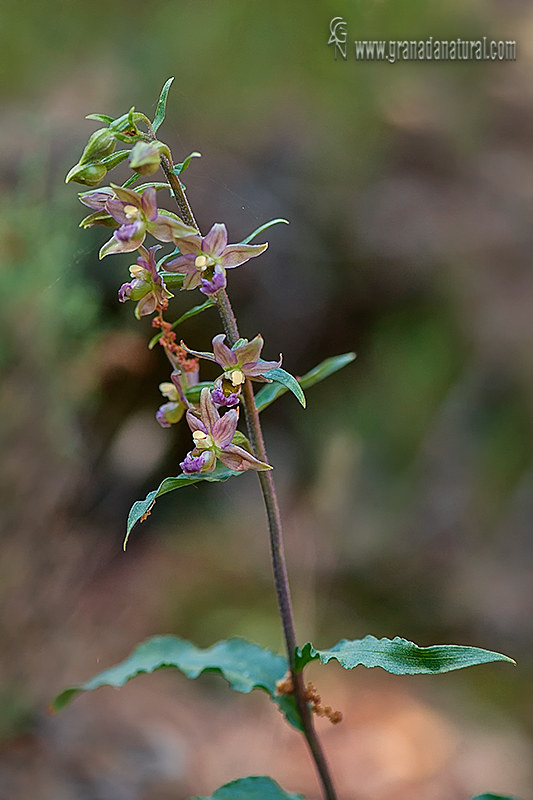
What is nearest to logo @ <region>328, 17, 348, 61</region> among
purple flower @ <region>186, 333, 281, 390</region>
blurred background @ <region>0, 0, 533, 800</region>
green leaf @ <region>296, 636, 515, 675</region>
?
blurred background @ <region>0, 0, 533, 800</region>

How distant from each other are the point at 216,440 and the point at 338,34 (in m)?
2.36

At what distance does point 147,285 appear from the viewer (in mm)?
792

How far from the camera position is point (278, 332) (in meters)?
2.62

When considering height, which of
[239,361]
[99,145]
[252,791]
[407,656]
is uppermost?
[99,145]

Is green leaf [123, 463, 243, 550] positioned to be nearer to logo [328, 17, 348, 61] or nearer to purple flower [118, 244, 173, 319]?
purple flower [118, 244, 173, 319]

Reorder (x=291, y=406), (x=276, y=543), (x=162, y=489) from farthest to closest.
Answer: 1. (x=291, y=406)
2. (x=276, y=543)
3. (x=162, y=489)

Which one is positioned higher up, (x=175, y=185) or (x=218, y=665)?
(x=175, y=185)

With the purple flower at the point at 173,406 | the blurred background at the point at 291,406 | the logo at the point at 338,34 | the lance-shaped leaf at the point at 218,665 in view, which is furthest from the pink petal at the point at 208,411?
the logo at the point at 338,34

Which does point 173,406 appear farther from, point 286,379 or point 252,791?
point 252,791

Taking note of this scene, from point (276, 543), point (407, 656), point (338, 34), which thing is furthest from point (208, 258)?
point (338, 34)

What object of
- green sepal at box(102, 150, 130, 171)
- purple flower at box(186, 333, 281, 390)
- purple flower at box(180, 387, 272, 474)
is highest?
green sepal at box(102, 150, 130, 171)

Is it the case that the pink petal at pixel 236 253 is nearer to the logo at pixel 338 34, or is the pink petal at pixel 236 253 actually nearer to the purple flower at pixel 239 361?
the purple flower at pixel 239 361

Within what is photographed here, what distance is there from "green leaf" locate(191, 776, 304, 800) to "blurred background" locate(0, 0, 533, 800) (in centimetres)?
87

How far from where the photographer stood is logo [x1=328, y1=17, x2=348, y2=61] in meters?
2.59
